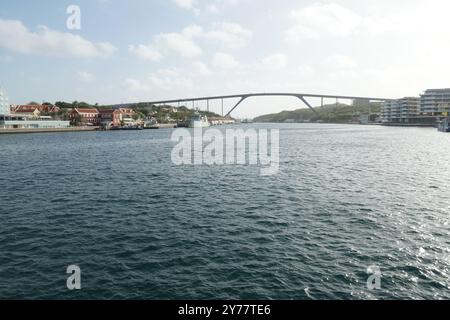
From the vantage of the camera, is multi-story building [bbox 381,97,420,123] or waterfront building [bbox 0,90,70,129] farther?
multi-story building [bbox 381,97,420,123]

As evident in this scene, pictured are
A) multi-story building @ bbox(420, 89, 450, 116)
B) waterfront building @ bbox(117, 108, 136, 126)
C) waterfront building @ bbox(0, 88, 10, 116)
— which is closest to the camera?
waterfront building @ bbox(0, 88, 10, 116)

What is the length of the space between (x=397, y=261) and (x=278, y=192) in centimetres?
1262

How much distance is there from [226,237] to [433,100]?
176 metres

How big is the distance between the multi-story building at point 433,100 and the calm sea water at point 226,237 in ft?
488

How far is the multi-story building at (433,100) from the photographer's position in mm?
157688

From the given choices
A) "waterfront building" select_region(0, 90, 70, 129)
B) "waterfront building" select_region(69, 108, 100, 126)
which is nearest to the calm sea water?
"waterfront building" select_region(0, 90, 70, 129)

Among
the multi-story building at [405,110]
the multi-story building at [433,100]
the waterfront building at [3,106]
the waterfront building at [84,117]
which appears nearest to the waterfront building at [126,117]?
the waterfront building at [84,117]

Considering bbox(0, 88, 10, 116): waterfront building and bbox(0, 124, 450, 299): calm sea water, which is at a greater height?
bbox(0, 88, 10, 116): waterfront building

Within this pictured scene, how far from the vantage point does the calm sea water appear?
12.0 m

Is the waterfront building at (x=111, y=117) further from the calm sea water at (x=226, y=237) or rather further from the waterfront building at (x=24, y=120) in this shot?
the calm sea water at (x=226, y=237)

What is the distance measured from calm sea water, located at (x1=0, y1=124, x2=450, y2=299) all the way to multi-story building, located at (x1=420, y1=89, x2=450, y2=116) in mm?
148848

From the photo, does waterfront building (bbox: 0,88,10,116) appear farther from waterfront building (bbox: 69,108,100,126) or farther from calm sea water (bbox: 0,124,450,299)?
calm sea water (bbox: 0,124,450,299)

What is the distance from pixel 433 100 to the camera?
16050 cm

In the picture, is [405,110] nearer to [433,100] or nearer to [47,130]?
[433,100]
